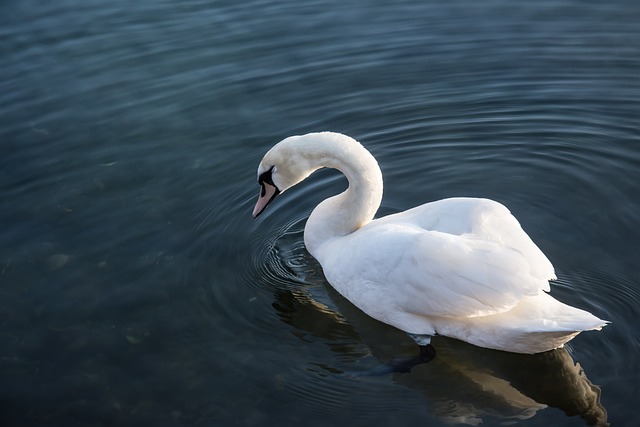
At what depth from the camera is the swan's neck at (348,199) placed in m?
7.67

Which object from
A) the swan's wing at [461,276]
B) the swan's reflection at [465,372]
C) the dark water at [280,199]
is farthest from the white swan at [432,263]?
the dark water at [280,199]

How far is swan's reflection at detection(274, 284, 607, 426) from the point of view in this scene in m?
6.28

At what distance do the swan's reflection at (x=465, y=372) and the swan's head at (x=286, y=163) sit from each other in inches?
41.5

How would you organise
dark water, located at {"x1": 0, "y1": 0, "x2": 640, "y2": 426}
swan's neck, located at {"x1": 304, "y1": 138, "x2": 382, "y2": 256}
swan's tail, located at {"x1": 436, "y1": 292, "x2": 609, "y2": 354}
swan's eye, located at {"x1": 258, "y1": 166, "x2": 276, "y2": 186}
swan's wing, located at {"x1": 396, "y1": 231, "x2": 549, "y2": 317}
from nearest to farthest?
swan's tail, located at {"x1": 436, "y1": 292, "x2": 609, "y2": 354}
swan's wing, located at {"x1": 396, "y1": 231, "x2": 549, "y2": 317}
dark water, located at {"x1": 0, "y1": 0, "x2": 640, "y2": 426}
swan's neck, located at {"x1": 304, "y1": 138, "x2": 382, "y2": 256}
swan's eye, located at {"x1": 258, "y1": 166, "x2": 276, "y2": 186}

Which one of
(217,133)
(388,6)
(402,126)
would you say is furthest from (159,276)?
(388,6)

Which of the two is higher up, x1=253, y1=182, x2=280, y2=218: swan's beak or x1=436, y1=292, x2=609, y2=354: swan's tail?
x1=253, y1=182, x2=280, y2=218: swan's beak

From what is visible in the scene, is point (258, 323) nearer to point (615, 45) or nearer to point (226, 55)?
point (226, 55)

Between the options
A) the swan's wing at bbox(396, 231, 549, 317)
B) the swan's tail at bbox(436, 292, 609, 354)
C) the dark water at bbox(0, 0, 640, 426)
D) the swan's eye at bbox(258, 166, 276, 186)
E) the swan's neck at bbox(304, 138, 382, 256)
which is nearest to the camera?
the swan's tail at bbox(436, 292, 609, 354)

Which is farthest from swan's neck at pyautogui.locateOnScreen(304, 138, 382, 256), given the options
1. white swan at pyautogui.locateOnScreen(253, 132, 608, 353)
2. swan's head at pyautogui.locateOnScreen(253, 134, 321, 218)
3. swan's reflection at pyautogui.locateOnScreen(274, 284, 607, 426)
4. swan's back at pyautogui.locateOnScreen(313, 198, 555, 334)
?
swan's reflection at pyautogui.locateOnScreen(274, 284, 607, 426)

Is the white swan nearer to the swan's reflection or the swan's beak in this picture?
the swan's beak

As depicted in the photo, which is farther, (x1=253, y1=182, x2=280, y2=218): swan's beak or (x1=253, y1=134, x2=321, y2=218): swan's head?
(x1=253, y1=182, x2=280, y2=218): swan's beak

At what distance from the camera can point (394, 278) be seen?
6766 mm

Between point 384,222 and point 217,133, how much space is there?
333 centimetres

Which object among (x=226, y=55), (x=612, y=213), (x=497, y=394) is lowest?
(x=497, y=394)
